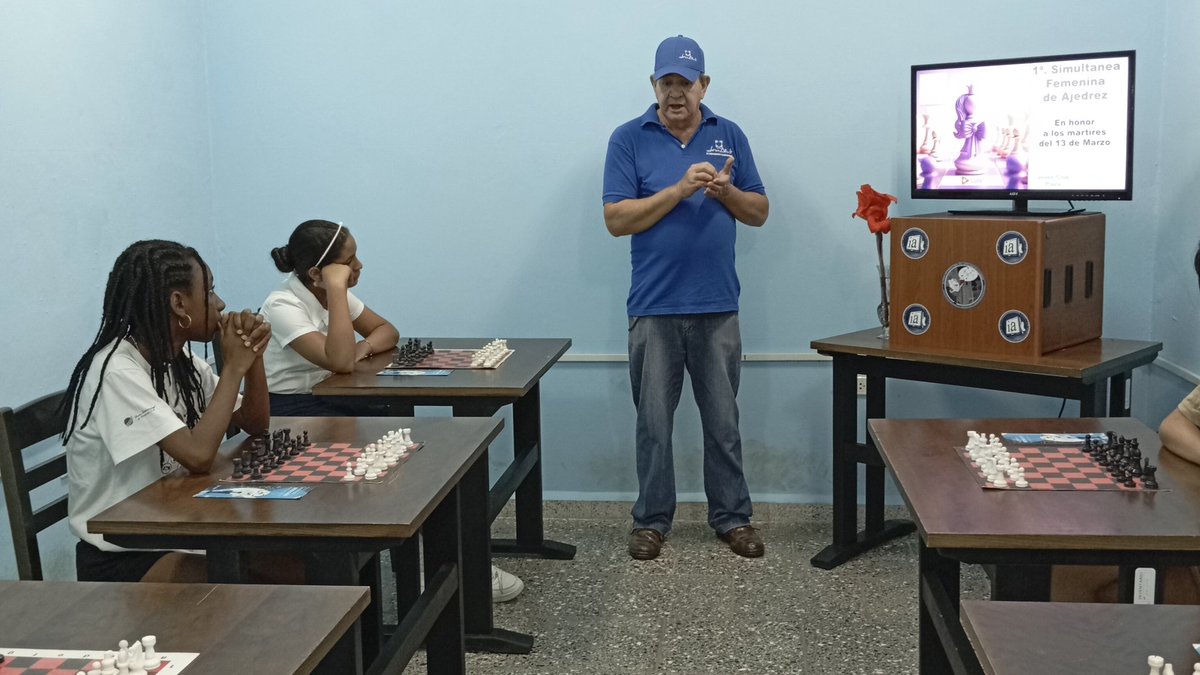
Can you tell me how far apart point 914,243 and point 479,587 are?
1650 millimetres

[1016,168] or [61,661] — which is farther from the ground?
[1016,168]

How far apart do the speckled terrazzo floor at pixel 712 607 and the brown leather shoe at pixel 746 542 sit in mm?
34

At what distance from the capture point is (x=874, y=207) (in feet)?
12.5

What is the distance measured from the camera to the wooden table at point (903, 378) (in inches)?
127

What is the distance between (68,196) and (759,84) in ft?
7.75

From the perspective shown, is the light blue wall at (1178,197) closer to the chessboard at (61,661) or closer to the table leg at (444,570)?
the table leg at (444,570)

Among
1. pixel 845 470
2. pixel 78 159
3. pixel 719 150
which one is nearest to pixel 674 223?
pixel 719 150

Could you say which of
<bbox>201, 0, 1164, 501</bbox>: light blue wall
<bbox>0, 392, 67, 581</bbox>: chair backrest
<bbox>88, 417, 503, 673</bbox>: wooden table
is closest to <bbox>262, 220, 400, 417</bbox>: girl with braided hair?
<bbox>88, 417, 503, 673</bbox>: wooden table

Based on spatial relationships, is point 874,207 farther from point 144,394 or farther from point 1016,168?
point 144,394

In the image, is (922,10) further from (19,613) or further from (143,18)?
(19,613)

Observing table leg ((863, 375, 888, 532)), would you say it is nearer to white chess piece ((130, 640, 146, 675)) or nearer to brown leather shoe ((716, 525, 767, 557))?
brown leather shoe ((716, 525, 767, 557))

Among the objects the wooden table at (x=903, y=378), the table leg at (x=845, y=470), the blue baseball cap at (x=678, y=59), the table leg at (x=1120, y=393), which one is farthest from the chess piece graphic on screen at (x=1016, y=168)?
the blue baseball cap at (x=678, y=59)

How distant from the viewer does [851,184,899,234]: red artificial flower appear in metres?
3.78

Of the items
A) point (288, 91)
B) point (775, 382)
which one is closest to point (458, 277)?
point (288, 91)
